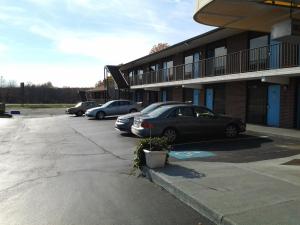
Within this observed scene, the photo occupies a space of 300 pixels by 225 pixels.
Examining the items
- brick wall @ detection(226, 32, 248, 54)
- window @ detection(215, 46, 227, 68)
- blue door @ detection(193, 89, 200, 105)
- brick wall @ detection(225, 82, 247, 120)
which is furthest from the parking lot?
blue door @ detection(193, 89, 200, 105)

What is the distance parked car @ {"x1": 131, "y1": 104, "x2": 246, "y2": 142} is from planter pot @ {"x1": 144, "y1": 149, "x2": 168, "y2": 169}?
5.14 metres

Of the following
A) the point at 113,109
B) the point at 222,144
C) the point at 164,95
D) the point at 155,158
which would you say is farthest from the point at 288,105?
the point at 164,95

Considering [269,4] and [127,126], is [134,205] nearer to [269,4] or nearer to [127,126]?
[269,4]

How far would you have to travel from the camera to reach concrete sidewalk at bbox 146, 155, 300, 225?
583cm

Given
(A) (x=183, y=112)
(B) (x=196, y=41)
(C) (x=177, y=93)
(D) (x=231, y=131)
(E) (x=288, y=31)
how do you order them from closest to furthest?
(E) (x=288, y=31)
(A) (x=183, y=112)
(D) (x=231, y=131)
(B) (x=196, y=41)
(C) (x=177, y=93)

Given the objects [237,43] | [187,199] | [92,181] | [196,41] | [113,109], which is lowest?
[92,181]

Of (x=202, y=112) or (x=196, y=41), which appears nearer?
(x=202, y=112)

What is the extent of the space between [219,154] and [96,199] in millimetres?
6189

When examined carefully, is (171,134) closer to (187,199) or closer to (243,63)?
(187,199)

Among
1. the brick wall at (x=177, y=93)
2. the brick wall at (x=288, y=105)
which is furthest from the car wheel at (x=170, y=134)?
the brick wall at (x=177, y=93)

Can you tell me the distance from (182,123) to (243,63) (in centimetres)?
848

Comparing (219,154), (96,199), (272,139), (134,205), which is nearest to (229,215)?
(134,205)

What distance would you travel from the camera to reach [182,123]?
1581 cm

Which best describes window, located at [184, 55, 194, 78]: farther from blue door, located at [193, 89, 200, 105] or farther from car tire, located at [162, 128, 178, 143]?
car tire, located at [162, 128, 178, 143]
